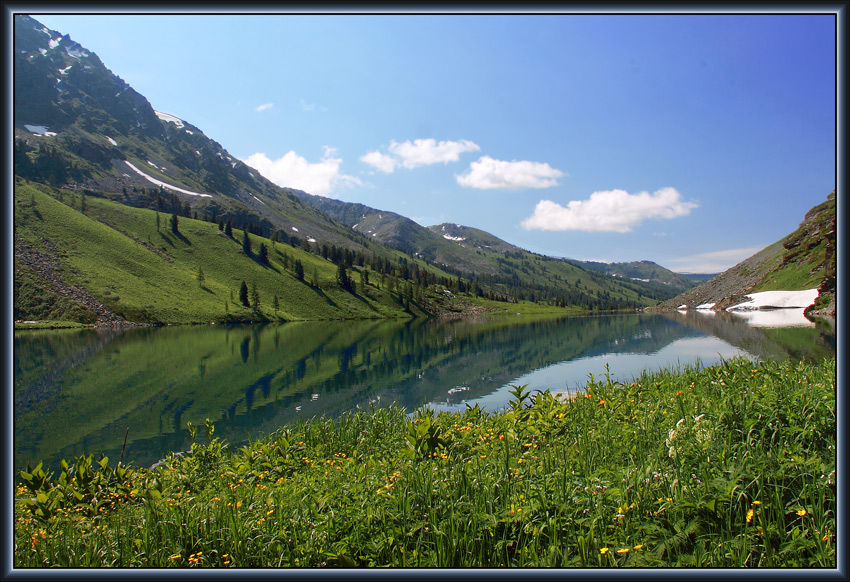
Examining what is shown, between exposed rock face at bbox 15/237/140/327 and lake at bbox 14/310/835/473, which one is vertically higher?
exposed rock face at bbox 15/237/140/327

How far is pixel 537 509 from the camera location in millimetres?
5008

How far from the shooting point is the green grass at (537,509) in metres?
4.41

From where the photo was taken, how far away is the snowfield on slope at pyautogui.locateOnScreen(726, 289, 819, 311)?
4576 inches

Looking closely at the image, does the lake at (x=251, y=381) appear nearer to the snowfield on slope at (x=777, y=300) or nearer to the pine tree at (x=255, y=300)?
the pine tree at (x=255, y=300)

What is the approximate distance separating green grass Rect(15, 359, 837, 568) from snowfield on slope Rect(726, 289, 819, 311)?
455 feet

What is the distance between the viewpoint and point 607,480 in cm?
543

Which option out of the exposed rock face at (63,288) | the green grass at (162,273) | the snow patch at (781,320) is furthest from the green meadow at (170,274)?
the snow patch at (781,320)

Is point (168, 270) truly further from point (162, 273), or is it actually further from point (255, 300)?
point (255, 300)

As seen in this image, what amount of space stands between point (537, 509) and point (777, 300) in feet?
544

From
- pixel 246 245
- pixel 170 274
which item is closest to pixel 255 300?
pixel 170 274

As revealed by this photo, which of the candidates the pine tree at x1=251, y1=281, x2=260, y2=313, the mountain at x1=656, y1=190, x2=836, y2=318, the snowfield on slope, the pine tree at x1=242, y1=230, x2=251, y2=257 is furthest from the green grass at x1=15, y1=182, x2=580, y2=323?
the mountain at x1=656, y1=190, x2=836, y2=318

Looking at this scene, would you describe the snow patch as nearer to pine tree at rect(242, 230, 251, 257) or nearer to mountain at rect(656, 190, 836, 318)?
mountain at rect(656, 190, 836, 318)

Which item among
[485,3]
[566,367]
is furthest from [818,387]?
[566,367]

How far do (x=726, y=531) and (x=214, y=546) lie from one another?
617cm
